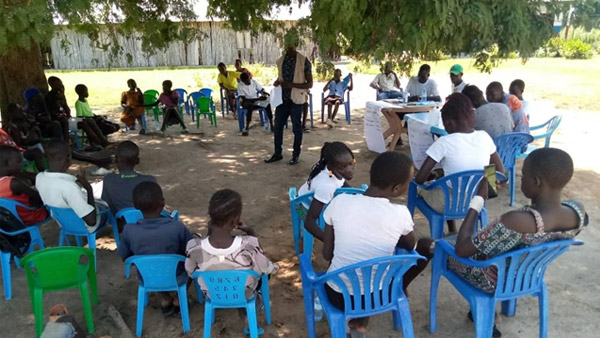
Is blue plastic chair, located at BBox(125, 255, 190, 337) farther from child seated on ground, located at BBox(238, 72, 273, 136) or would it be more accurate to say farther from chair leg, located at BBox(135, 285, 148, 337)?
child seated on ground, located at BBox(238, 72, 273, 136)

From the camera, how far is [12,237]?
354 cm

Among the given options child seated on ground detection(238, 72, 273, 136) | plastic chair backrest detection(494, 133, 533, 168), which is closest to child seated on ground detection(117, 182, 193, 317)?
plastic chair backrest detection(494, 133, 533, 168)

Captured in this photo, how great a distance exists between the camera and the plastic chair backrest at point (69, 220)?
140 inches

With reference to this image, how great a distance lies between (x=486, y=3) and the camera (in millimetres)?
3566

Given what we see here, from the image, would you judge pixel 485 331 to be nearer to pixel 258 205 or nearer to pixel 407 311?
pixel 407 311

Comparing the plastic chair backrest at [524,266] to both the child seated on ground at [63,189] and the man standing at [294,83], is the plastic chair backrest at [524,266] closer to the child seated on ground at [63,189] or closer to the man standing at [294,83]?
the child seated on ground at [63,189]

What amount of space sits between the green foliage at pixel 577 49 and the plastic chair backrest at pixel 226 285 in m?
26.5

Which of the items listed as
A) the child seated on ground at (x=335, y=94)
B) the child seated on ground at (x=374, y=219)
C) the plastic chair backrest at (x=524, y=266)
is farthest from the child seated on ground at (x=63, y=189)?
the child seated on ground at (x=335, y=94)

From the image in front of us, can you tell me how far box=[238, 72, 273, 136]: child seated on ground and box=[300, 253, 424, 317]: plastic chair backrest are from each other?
6.81 m

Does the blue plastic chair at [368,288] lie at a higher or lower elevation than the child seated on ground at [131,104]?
lower

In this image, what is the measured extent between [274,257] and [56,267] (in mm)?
1799

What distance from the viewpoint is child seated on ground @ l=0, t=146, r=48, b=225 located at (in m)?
3.59

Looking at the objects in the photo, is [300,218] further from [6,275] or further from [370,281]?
[6,275]

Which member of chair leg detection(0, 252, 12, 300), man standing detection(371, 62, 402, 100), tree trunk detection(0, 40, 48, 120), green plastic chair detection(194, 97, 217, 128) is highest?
tree trunk detection(0, 40, 48, 120)
